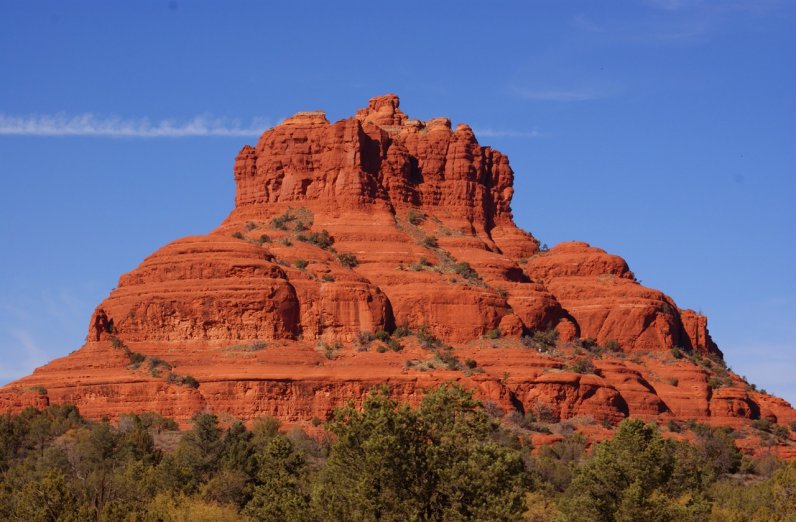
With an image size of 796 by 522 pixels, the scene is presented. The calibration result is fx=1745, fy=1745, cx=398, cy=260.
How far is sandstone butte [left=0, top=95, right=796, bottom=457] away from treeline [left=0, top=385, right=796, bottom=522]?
16.4 feet

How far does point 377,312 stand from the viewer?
132 metres

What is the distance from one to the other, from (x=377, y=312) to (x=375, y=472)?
6951cm

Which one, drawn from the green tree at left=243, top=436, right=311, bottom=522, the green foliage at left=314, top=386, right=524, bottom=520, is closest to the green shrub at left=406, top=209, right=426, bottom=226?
the green tree at left=243, top=436, right=311, bottom=522

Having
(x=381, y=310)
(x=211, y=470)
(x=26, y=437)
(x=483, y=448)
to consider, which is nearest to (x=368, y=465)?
(x=483, y=448)

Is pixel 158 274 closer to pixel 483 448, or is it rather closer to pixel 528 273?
pixel 528 273

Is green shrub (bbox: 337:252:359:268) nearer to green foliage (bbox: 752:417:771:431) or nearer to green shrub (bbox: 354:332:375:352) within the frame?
green shrub (bbox: 354:332:375:352)

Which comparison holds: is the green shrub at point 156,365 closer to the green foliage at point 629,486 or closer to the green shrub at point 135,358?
the green shrub at point 135,358

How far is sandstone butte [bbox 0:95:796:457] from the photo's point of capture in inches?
4860

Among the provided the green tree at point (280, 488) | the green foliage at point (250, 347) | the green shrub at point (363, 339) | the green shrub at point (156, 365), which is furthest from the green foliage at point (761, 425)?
the green tree at point (280, 488)

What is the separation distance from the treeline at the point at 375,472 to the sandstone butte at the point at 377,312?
501 centimetres

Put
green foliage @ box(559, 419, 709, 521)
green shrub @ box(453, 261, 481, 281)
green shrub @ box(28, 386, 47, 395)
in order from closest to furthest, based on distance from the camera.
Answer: green foliage @ box(559, 419, 709, 521)
green shrub @ box(28, 386, 47, 395)
green shrub @ box(453, 261, 481, 281)

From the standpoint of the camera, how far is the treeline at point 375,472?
61.9 meters

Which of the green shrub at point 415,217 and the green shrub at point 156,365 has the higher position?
the green shrub at point 415,217

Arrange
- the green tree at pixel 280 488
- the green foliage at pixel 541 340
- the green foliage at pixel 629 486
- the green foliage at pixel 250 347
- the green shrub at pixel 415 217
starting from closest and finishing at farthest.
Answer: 1. the green tree at pixel 280 488
2. the green foliage at pixel 629 486
3. the green foliage at pixel 250 347
4. the green foliage at pixel 541 340
5. the green shrub at pixel 415 217
